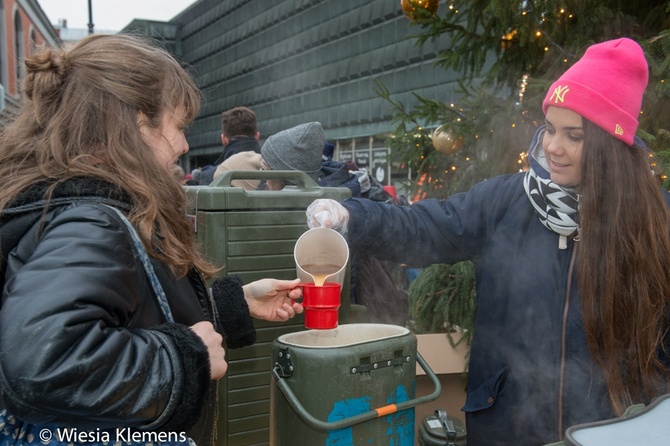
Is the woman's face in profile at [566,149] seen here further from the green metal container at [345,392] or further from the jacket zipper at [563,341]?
the green metal container at [345,392]

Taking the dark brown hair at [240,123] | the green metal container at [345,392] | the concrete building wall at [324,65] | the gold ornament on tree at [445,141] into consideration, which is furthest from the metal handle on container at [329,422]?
the concrete building wall at [324,65]

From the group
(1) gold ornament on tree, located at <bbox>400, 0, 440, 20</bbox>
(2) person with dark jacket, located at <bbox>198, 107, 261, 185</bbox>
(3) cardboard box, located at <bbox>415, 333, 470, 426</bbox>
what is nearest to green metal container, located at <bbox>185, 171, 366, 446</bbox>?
(3) cardboard box, located at <bbox>415, 333, 470, 426</bbox>

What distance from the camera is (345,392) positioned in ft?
6.23

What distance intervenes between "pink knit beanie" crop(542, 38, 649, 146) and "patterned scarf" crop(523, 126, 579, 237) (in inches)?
9.5

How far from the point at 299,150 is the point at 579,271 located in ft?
5.99

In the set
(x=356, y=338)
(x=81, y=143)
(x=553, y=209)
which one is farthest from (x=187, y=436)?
(x=553, y=209)

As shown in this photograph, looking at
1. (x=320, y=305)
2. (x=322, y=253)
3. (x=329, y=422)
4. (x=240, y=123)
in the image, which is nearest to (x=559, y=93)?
(x=322, y=253)

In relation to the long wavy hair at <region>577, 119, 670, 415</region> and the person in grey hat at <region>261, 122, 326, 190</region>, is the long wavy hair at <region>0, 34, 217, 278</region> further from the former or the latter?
the person in grey hat at <region>261, 122, 326, 190</region>

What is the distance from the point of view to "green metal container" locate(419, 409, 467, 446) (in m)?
2.82

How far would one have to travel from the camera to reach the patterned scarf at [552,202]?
210cm

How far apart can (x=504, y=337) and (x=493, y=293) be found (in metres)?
0.16

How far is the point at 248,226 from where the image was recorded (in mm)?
2287

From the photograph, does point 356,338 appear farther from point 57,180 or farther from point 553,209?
point 57,180

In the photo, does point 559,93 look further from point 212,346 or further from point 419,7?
point 419,7
